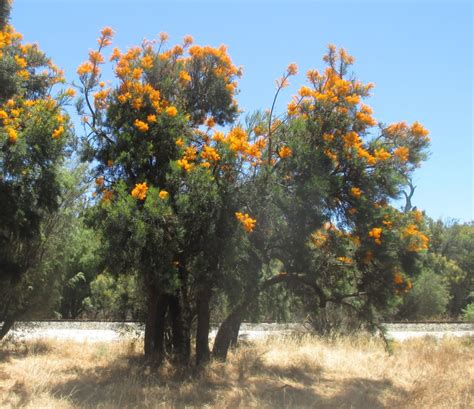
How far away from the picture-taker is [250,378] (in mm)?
10398

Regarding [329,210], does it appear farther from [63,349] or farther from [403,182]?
[63,349]

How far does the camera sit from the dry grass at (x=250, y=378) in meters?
8.79

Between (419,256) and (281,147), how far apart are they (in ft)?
11.7

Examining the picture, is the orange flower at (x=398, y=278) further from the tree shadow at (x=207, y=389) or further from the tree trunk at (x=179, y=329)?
the tree trunk at (x=179, y=329)

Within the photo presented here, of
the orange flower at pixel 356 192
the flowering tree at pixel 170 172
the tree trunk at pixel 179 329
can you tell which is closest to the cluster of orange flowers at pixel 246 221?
the flowering tree at pixel 170 172

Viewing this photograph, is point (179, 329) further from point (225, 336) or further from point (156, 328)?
point (225, 336)

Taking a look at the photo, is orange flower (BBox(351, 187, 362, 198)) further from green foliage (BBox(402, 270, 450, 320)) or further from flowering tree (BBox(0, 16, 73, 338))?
green foliage (BBox(402, 270, 450, 320))

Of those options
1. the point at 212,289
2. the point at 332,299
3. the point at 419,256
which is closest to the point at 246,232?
the point at 212,289

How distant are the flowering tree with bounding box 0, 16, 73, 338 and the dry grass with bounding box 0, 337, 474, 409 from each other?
258 cm

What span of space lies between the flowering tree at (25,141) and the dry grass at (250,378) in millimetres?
2577

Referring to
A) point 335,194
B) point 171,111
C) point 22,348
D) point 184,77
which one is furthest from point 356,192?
point 22,348

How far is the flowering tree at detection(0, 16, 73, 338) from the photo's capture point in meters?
8.68

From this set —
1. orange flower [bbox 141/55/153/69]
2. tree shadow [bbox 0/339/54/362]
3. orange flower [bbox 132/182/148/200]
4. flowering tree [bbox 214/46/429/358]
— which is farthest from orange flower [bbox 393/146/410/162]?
tree shadow [bbox 0/339/54/362]

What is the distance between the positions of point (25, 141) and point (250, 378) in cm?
606
